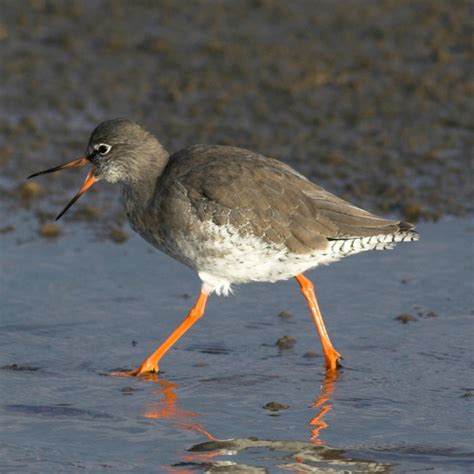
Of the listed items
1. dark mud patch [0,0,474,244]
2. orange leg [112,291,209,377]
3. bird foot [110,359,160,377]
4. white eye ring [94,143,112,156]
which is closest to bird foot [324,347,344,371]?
orange leg [112,291,209,377]

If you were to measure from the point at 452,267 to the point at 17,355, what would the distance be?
152 inches

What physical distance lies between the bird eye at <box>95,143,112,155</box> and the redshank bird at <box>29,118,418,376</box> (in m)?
0.31

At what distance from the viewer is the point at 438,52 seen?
15234mm

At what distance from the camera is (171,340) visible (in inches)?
351

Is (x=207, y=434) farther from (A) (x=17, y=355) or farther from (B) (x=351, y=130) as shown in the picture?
(B) (x=351, y=130)

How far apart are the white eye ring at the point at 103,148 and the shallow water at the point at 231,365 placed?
132 centimetres

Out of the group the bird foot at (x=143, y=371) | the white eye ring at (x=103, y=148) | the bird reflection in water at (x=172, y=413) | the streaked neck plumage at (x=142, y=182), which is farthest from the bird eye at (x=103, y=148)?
the bird reflection in water at (x=172, y=413)

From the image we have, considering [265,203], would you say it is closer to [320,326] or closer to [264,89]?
[320,326]

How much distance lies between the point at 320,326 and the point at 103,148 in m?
2.15

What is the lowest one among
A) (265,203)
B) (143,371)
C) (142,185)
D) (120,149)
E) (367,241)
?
(143,371)

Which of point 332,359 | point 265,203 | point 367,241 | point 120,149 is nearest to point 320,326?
point 332,359

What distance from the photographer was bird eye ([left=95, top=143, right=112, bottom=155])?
9266 millimetres

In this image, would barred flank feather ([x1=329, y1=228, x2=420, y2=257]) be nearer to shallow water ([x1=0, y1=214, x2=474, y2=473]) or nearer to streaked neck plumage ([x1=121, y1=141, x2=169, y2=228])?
shallow water ([x1=0, y1=214, x2=474, y2=473])

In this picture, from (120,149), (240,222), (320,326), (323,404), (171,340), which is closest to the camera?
(323,404)
